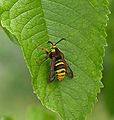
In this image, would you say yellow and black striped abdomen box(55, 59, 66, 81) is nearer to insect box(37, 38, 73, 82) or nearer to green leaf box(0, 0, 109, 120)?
insect box(37, 38, 73, 82)

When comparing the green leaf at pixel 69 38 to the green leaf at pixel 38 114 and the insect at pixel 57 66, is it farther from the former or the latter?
the green leaf at pixel 38 114

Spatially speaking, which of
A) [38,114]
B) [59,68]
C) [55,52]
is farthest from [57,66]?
[38,114]

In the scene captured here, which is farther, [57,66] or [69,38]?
[57,66]

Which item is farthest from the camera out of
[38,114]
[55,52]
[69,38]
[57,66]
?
[38,114]

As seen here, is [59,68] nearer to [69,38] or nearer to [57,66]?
[57,66]

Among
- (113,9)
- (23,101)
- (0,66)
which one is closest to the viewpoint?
(113,9)

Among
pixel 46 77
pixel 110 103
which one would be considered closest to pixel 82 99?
pixel 46 77

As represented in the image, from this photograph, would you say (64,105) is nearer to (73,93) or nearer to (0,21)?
(73,93)

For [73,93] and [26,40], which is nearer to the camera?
[26,40]
